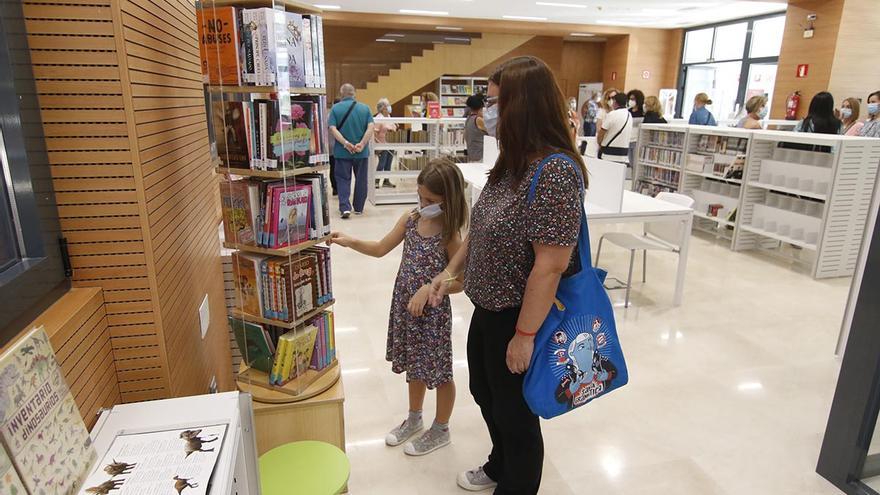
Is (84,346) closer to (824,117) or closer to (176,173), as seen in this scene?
(176,173)

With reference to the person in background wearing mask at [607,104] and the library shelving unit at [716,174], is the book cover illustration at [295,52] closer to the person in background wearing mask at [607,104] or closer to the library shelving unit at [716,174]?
the library shelving unit at [716,174]

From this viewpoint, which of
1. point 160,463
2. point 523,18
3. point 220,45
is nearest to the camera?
point 160,463

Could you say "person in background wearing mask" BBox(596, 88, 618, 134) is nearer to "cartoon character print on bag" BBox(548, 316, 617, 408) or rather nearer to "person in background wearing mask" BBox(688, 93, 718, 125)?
"person in background wearing mask" BBox(688, 93, 718, 125)

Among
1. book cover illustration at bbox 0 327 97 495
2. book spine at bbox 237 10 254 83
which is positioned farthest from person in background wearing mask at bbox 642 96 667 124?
book cover illustration at bbox 0 327 97 495

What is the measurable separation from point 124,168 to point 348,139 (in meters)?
5.52

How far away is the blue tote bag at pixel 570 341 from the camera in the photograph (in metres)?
1.58

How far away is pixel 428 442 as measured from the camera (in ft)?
7.91

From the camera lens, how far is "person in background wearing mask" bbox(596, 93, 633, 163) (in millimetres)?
6395

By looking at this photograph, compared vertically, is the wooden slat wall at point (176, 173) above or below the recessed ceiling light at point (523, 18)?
below

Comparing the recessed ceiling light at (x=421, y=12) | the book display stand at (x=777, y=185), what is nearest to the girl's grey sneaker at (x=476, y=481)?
the book display stand at (x=777, y=185)

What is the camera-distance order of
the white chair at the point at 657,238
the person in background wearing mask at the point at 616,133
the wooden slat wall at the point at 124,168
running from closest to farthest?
the wooden slat wall at the point at 124,168
the white chair at the point at 657,238
the person in background wearing mask at the point at 616,133

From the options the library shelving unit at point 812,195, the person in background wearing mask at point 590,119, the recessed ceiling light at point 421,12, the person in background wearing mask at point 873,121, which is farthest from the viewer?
the recessed ceiling light at point 421,12

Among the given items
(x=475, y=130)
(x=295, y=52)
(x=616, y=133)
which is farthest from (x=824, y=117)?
(x=295, y=52)

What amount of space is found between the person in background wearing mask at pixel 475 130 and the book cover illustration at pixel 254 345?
17.2 feet
